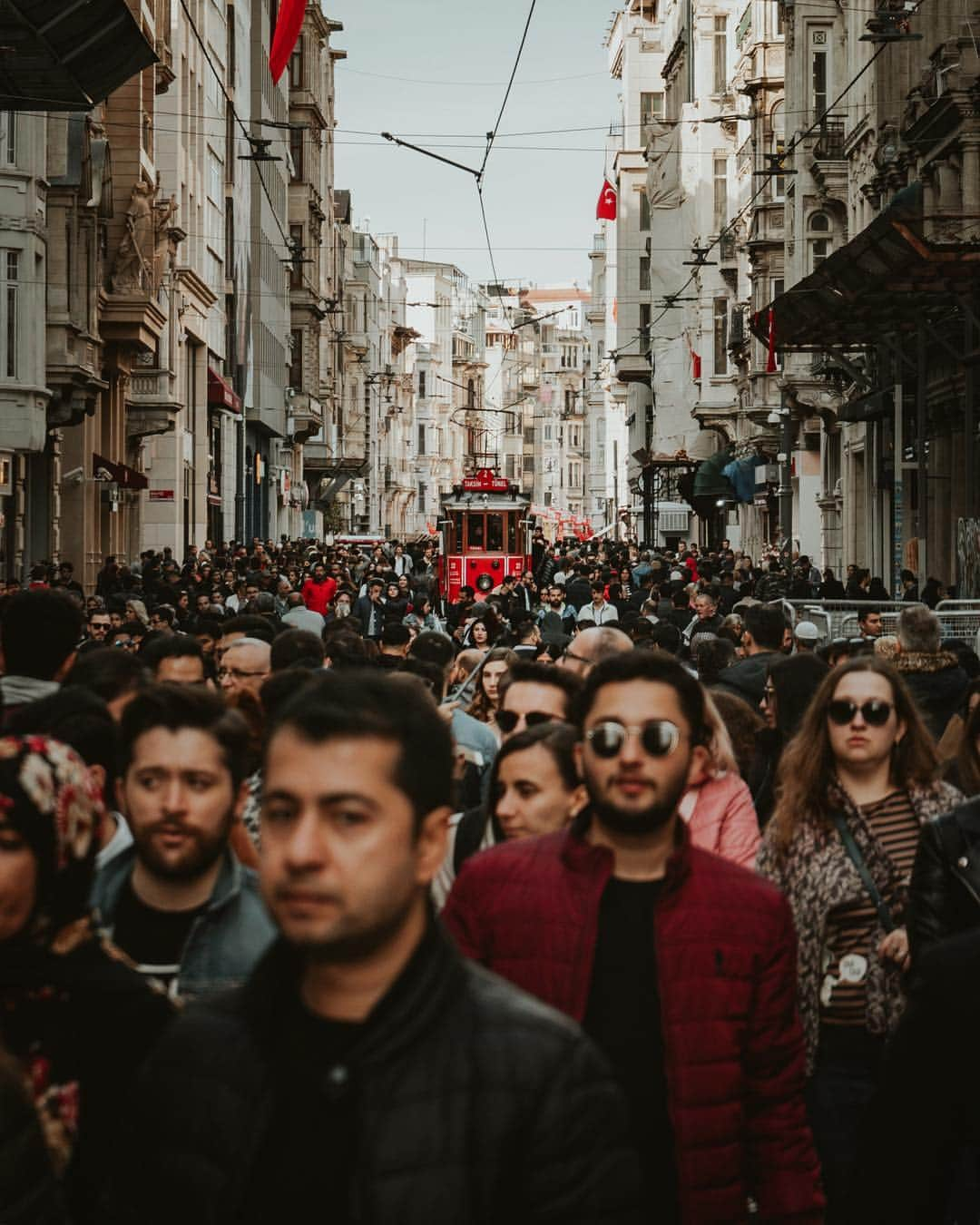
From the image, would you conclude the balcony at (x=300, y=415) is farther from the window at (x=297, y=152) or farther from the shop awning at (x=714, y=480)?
the shop awning at (x=714, y=480)

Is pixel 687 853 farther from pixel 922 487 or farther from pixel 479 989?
pixel 922 487

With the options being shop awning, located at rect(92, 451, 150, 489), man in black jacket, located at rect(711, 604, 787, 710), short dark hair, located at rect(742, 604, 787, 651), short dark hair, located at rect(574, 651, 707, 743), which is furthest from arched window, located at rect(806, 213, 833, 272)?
short dark hair, located at rect(574, 651, 707, 743)

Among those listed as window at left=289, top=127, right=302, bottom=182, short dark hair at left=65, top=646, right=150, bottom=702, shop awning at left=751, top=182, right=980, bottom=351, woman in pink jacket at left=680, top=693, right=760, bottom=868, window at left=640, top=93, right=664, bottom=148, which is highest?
window at left=640, top=93, right=664, bottom=148

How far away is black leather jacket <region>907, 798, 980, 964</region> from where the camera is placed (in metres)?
5.27

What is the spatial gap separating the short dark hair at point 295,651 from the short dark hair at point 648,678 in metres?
5.75

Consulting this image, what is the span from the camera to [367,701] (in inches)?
117

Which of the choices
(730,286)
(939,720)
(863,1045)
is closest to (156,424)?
(730,286)

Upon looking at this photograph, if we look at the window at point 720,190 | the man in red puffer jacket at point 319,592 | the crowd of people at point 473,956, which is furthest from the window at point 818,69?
the crowd of people at point 473,956

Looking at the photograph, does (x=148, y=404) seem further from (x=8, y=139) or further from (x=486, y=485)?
(x=8, y=139)

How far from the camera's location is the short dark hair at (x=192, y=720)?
15.1 ft

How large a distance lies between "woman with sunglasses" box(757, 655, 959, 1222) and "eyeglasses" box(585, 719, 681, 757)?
52.6 inches

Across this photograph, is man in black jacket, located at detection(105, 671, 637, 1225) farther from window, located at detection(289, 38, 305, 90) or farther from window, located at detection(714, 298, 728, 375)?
window, located at detection(289, 38, 305, 90)

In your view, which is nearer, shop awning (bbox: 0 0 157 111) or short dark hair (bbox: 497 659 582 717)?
short dark hair (bbox: 497 659 582 717)

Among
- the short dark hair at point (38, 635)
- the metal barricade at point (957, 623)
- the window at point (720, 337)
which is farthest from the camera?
the window at point (720, 337)
